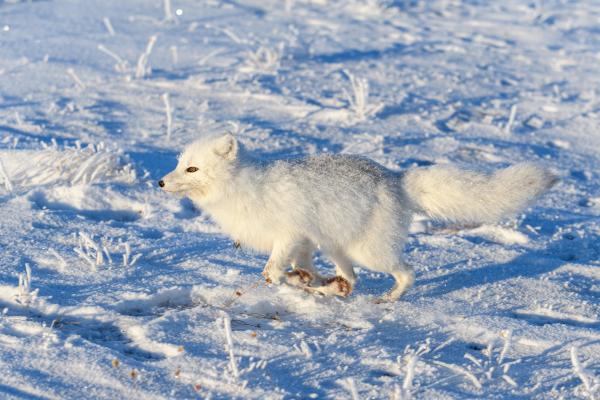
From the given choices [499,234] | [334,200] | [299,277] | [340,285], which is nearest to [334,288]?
[340,285]

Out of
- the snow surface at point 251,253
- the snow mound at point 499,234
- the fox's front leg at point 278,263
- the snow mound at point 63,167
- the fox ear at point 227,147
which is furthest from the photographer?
the snow mound at point 63,167

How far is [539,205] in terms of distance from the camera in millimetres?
5148

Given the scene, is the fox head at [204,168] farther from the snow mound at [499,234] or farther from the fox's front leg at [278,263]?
the snow mound at [499,234]

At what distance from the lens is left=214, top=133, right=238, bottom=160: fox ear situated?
3.84m

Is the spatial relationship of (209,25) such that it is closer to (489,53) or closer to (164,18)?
(164,18)

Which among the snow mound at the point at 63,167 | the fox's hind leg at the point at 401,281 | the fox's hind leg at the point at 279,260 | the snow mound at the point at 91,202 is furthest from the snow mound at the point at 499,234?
the snow mound at the point at 63,167

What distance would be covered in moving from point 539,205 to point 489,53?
4.15 m

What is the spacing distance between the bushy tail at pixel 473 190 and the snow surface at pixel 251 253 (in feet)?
0.82

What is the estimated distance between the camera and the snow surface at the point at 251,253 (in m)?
2.98

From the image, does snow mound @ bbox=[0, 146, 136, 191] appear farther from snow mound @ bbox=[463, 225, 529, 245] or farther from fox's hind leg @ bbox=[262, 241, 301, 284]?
snow mound @ bbox=[463, 225, 529, 245]

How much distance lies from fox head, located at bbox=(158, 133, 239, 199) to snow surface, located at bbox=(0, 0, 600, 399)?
432 millimetres

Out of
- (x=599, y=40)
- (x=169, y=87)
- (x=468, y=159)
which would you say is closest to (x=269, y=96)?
(x=169, y=87)

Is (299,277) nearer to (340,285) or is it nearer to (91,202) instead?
(340,285)

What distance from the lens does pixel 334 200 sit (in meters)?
3.74
